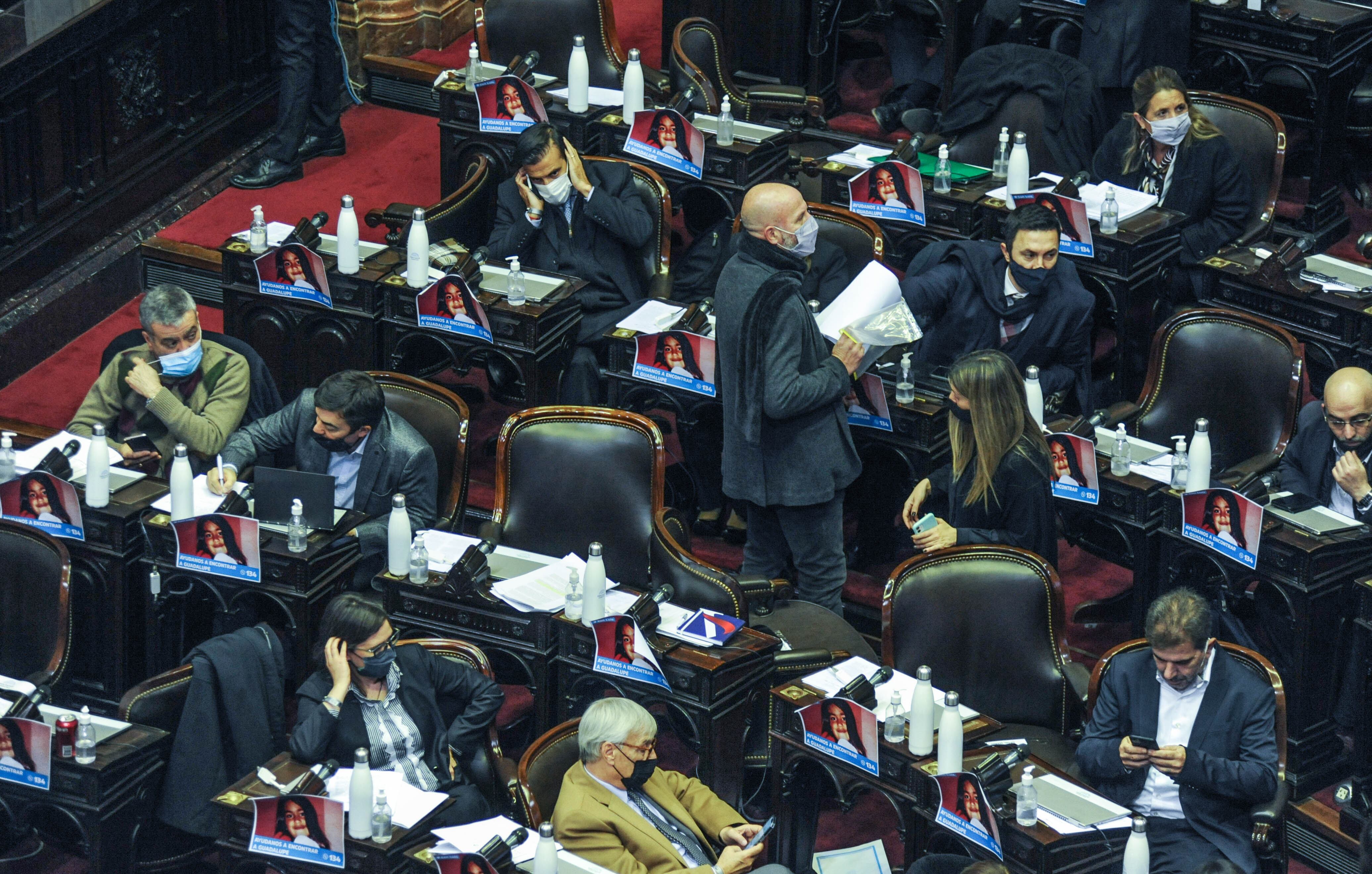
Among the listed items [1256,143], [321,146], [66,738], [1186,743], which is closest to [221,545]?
[66,738]

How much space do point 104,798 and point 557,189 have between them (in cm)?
272

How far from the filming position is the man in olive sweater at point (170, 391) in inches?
251

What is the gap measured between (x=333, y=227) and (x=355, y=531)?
2594 mm

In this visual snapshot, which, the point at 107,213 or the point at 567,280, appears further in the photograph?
the point at 107,213

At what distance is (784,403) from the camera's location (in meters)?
5.79

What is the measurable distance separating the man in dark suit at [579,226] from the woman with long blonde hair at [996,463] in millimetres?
1626

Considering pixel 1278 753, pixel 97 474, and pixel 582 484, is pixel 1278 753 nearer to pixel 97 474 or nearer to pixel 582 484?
pixel 582 484

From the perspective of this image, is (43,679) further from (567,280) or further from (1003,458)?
(1003,458)

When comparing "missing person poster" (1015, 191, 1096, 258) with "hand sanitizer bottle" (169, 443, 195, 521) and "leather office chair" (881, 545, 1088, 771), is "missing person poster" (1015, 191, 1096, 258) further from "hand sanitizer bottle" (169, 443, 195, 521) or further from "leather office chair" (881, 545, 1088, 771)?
"hand sanitizer bottle" (169, 443, 195, 521)

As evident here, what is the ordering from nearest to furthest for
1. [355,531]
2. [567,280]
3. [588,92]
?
[355,531] < [567,280] < [588,92]

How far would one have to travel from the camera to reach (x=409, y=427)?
6188mm

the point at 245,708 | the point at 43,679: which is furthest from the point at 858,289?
the point at 43,679

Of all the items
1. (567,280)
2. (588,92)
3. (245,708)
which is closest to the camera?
(245,708)

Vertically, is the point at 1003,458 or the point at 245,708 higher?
the point at 1003,458
